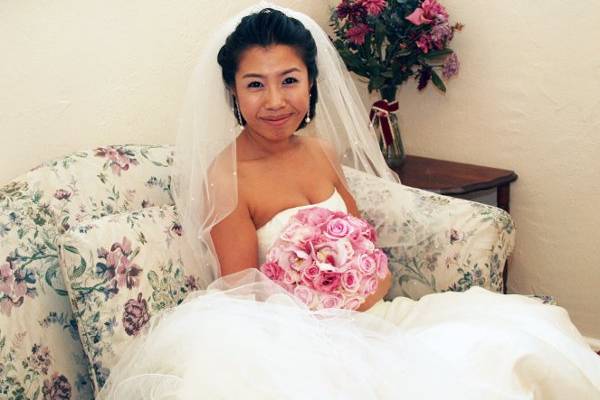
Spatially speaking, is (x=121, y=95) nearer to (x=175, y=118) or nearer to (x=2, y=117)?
(x=175, y=118)

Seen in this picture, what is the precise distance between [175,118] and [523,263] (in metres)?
1.39

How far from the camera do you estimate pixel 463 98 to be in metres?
2.43

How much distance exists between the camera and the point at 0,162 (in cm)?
159

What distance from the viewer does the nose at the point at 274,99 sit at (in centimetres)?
153

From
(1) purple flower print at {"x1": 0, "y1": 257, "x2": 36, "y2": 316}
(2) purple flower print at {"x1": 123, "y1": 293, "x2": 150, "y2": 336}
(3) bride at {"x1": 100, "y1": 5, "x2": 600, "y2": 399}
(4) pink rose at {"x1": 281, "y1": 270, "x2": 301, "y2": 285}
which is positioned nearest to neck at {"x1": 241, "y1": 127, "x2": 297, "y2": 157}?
(3) bride at {"x1": 100, "y1": 5, "x2": 600, "y2": 399}

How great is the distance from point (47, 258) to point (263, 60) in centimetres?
65

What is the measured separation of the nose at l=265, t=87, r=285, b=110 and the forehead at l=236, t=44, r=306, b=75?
0.04m

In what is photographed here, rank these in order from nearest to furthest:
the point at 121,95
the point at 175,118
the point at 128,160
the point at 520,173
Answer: the point at 128,160
the point at 121,95
the point at 175,118
the point at 520,173

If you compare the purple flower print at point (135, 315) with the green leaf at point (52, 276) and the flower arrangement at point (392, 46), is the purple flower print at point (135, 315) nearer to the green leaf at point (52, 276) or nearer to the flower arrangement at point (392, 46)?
the green leaf at point (52, 276)

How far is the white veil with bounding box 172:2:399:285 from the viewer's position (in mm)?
1537

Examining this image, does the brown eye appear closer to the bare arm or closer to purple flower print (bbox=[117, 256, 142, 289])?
the bare arm

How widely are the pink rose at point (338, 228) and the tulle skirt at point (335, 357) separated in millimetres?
188

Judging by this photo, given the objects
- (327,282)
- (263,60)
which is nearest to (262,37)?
(263,60)

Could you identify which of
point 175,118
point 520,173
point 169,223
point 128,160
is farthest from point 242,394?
point 520,173
